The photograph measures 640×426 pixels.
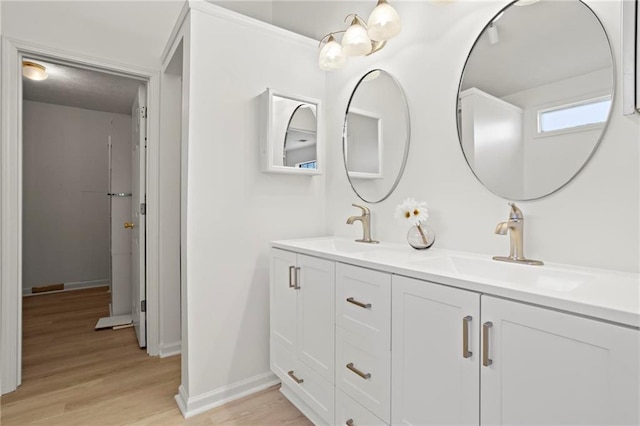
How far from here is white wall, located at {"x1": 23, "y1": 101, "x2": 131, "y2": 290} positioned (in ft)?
13.8

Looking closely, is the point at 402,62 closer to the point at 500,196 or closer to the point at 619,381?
the point at 500,196

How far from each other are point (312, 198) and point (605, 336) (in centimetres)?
179

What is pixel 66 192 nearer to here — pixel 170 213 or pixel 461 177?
pixel 170 213

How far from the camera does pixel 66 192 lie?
4.43m

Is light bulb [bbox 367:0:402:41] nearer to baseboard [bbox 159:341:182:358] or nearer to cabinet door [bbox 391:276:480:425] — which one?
cabinet door [bbox 391:276:480:425]

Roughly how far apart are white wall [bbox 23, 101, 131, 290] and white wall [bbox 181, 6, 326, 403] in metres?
2.74

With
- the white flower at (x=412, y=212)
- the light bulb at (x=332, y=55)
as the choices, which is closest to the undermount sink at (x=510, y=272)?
the white flower at (x=412, y=212)

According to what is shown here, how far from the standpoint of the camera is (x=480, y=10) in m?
1.43

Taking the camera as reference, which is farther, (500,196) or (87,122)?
(87,122)

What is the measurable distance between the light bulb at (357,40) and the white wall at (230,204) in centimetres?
58

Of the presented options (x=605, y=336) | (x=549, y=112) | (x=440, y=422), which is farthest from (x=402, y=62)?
(x=440, y=422)

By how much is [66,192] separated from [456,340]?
514 centimetres

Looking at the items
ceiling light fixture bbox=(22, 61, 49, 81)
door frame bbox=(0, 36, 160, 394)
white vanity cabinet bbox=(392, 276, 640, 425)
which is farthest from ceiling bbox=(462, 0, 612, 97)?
ceiling light fixture bbox=(22, 61, 49, 81)

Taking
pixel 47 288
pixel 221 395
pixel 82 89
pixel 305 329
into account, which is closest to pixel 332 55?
pixel 305 329
